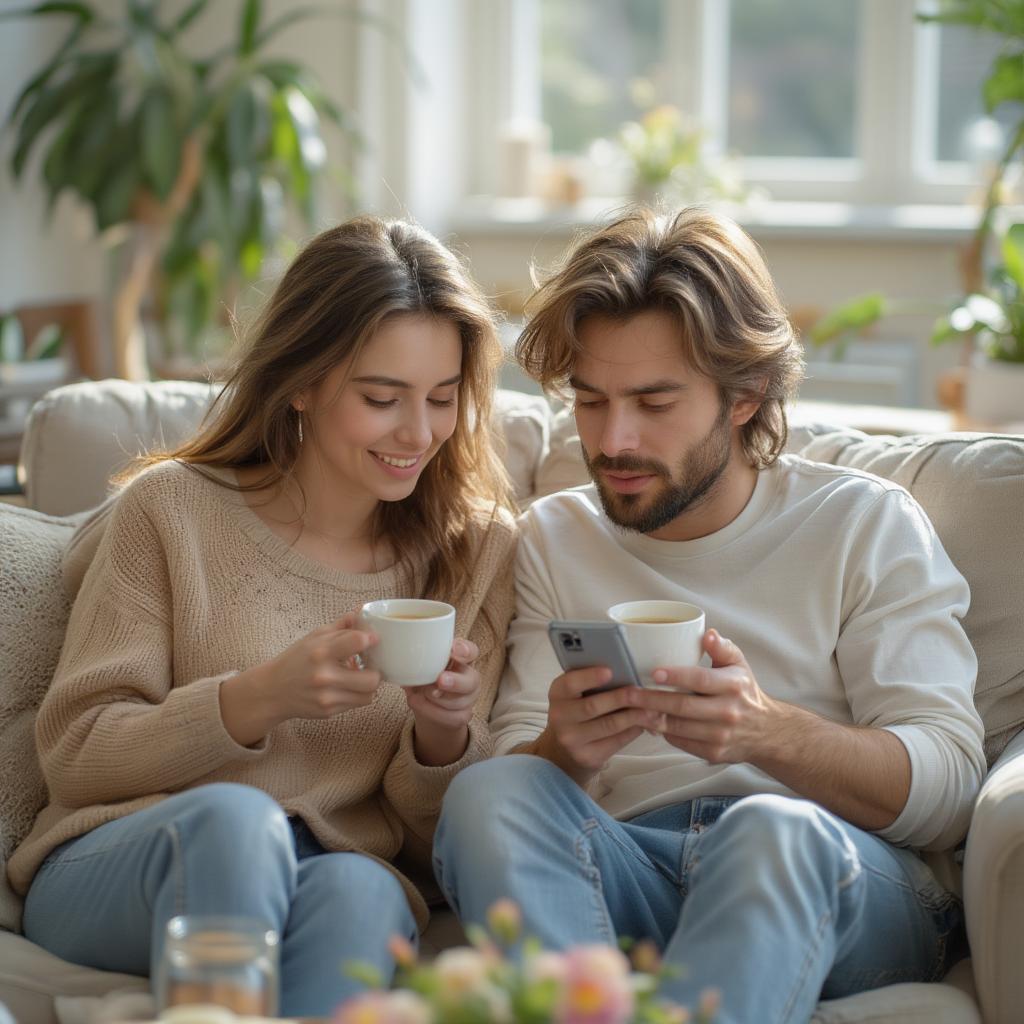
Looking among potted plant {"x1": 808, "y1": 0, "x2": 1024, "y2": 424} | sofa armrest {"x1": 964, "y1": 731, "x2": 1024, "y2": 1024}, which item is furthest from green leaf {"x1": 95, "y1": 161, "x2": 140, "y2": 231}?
sofa armrest {"x1": 964, "y1": 731, "x2": 1024, "y2": 1024}

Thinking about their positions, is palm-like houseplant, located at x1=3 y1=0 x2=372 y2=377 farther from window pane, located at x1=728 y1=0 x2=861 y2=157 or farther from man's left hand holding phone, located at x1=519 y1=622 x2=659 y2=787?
man's left hand holding phone, located at x1=519 y1=622 x2=659 y2=787

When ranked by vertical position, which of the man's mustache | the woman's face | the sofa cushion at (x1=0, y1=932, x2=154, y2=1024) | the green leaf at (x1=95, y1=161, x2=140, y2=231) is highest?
the green leaf at (x1=95, y1=161, x2=140, y2=231)

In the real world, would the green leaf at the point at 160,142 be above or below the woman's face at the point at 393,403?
above

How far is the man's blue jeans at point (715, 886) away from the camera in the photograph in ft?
4.59

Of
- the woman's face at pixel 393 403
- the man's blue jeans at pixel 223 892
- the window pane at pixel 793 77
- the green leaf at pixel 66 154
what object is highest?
the window pane at pixel 793 77

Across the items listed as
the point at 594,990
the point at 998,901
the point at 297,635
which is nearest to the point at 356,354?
the point at 297,635

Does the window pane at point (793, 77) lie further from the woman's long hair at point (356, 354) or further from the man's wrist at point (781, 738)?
the man's wrist at point (781, 738)

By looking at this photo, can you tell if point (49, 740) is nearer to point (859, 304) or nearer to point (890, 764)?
point (890, 764)

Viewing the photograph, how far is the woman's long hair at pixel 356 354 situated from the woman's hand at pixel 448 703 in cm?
21

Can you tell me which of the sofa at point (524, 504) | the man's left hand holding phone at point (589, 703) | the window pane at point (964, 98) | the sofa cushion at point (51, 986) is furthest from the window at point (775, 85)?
the sofa cushion at point (51, 986)

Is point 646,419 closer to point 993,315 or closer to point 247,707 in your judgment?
point 247,707

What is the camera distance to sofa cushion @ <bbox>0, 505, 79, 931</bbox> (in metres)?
1.86

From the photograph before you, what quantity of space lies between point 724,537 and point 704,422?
151 mm

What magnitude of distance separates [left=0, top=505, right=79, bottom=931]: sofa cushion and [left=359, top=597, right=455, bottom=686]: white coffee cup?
578 millimetres
